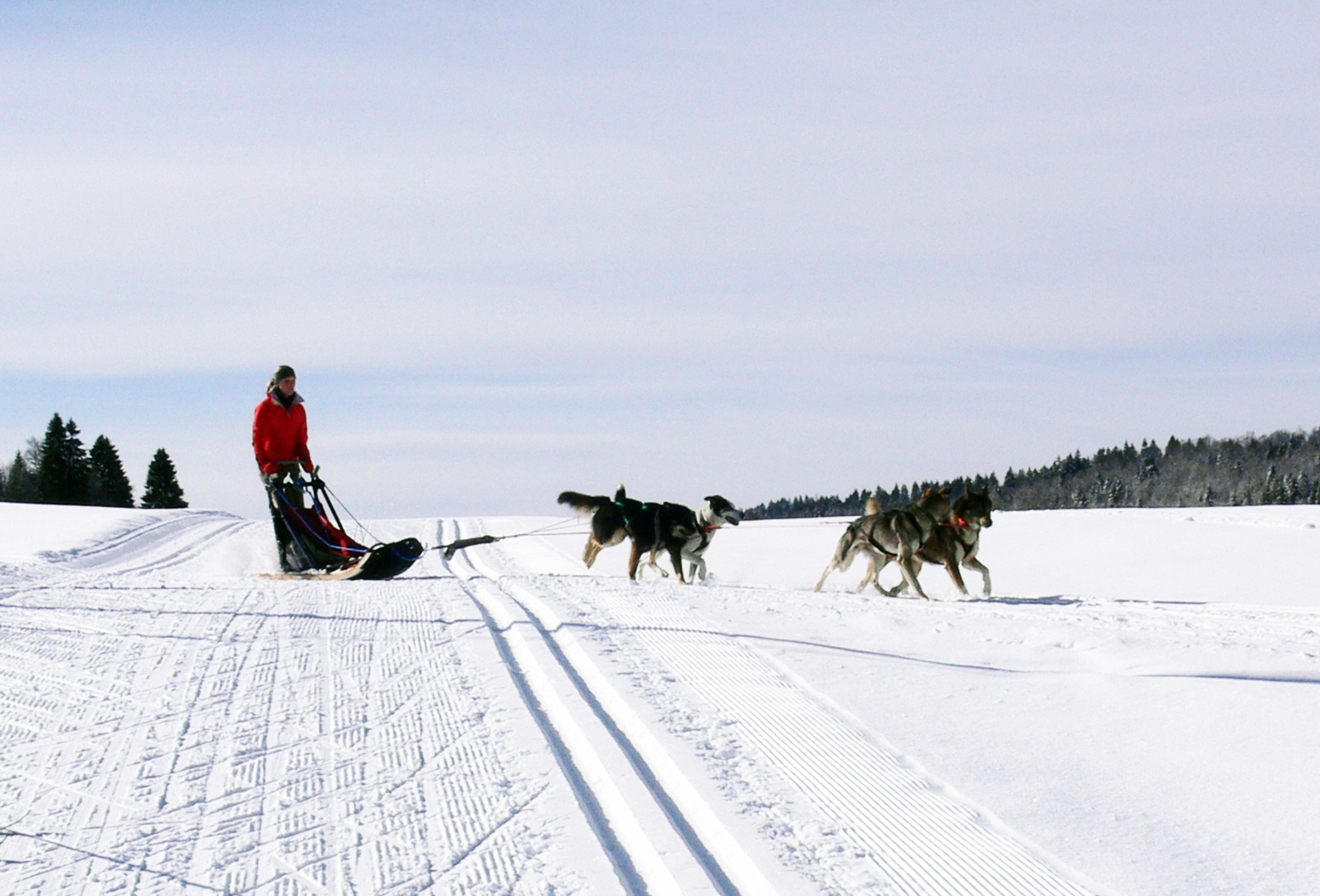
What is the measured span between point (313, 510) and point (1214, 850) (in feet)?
30.0

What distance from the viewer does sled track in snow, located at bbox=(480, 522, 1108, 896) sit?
9.53 feet

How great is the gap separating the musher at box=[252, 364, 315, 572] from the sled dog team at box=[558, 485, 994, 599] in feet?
9.78

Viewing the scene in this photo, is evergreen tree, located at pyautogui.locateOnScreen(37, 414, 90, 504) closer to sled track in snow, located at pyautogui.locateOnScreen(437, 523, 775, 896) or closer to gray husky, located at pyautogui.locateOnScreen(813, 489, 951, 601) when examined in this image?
gray husky, located at pyautogui.locateOnScreen(813, 489, 951, 601)

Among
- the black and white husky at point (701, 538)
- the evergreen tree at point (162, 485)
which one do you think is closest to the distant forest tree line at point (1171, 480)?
the evergreen tree at point (162, 485)

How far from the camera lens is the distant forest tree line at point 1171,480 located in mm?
55594

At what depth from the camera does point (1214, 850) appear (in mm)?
3049

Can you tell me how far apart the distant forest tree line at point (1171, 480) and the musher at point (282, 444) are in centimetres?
4267

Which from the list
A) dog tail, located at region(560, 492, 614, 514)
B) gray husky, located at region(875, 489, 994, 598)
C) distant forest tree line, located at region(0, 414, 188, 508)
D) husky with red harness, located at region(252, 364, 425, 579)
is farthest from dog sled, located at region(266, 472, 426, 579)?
distant forest tree line, located at region(0, 414, 188, 508)

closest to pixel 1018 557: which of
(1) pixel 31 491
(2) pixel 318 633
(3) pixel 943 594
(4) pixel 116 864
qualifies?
(3) pixel 943 594

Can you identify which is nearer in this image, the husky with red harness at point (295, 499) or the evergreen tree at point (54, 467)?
the husky with red harness at point (295, 499)

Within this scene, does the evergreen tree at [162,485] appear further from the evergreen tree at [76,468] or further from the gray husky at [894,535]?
the gray husky at [894,535]

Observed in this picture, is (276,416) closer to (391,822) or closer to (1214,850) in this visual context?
(391,822)

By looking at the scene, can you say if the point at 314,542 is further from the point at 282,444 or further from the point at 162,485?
the point at 162,485

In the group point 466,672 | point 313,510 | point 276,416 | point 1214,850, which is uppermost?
point 276,416
